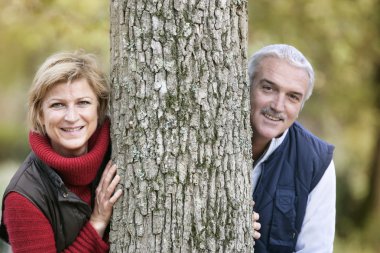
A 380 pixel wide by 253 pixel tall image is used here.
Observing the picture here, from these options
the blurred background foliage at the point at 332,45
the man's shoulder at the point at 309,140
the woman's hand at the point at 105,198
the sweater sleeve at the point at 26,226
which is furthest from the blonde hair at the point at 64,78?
the man's shoulder at the point at 309,140

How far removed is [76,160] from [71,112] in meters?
0.23

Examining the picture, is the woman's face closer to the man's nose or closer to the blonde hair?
the blonde hair

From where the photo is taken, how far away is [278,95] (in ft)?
11.6

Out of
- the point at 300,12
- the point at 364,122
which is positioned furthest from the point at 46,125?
the point at 364,122

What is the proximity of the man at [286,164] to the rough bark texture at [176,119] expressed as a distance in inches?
28.1

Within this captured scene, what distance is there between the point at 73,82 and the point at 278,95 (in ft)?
4.05

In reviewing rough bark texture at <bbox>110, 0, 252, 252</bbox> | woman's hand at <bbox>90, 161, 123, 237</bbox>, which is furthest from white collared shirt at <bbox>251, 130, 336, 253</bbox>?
woman's hand at <bbox>90, 161, 123, 237</bbox>

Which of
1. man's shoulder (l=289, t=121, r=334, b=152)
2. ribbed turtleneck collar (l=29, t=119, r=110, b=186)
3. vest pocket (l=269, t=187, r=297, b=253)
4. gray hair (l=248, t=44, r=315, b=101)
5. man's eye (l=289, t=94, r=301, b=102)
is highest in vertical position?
gray hair (l=248, t=44, r=315, b=101)

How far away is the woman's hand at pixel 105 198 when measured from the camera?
2.86 meters

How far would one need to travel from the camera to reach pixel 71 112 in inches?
114

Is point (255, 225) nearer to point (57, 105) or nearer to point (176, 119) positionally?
point (176, 119)

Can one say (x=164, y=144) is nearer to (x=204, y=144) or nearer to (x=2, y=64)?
(x=204, y=144)

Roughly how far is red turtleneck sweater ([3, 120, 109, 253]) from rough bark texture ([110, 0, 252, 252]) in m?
0.18

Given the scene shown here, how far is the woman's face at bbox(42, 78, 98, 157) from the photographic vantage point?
2.93 m
